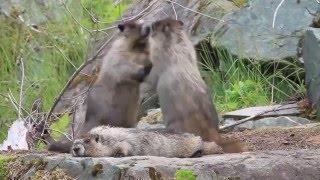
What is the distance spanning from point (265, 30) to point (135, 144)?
16.6ft

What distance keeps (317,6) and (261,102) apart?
4.56ft

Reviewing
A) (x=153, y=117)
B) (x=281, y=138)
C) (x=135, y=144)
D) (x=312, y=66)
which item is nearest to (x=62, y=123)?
(x=153, y=117)

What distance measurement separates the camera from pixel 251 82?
1017 centimetres

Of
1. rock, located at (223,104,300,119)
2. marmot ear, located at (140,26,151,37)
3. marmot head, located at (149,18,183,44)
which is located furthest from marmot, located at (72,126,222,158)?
rock, located at (223,104,300,119)

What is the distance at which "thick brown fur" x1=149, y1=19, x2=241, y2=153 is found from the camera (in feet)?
22.0

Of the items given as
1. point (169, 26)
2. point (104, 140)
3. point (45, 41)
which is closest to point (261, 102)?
point (169, 26)

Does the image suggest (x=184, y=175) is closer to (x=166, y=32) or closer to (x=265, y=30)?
(x=166, y=32)

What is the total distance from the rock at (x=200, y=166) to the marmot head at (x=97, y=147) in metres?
0.09

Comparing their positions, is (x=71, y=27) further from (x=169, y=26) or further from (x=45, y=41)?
(x=169, y=26)

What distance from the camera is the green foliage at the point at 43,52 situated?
36.1 ft

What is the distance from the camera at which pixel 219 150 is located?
6172 mm

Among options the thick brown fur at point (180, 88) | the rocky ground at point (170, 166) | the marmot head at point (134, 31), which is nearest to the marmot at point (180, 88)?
the thick brown fur at point (180, 88)

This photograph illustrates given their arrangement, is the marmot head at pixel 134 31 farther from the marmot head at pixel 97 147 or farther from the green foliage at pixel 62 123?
the marmot head at pixel 97 147

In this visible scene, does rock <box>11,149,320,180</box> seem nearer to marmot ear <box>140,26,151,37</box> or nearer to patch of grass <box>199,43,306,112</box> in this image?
marmot ear <box>140,26,151,37</box>
